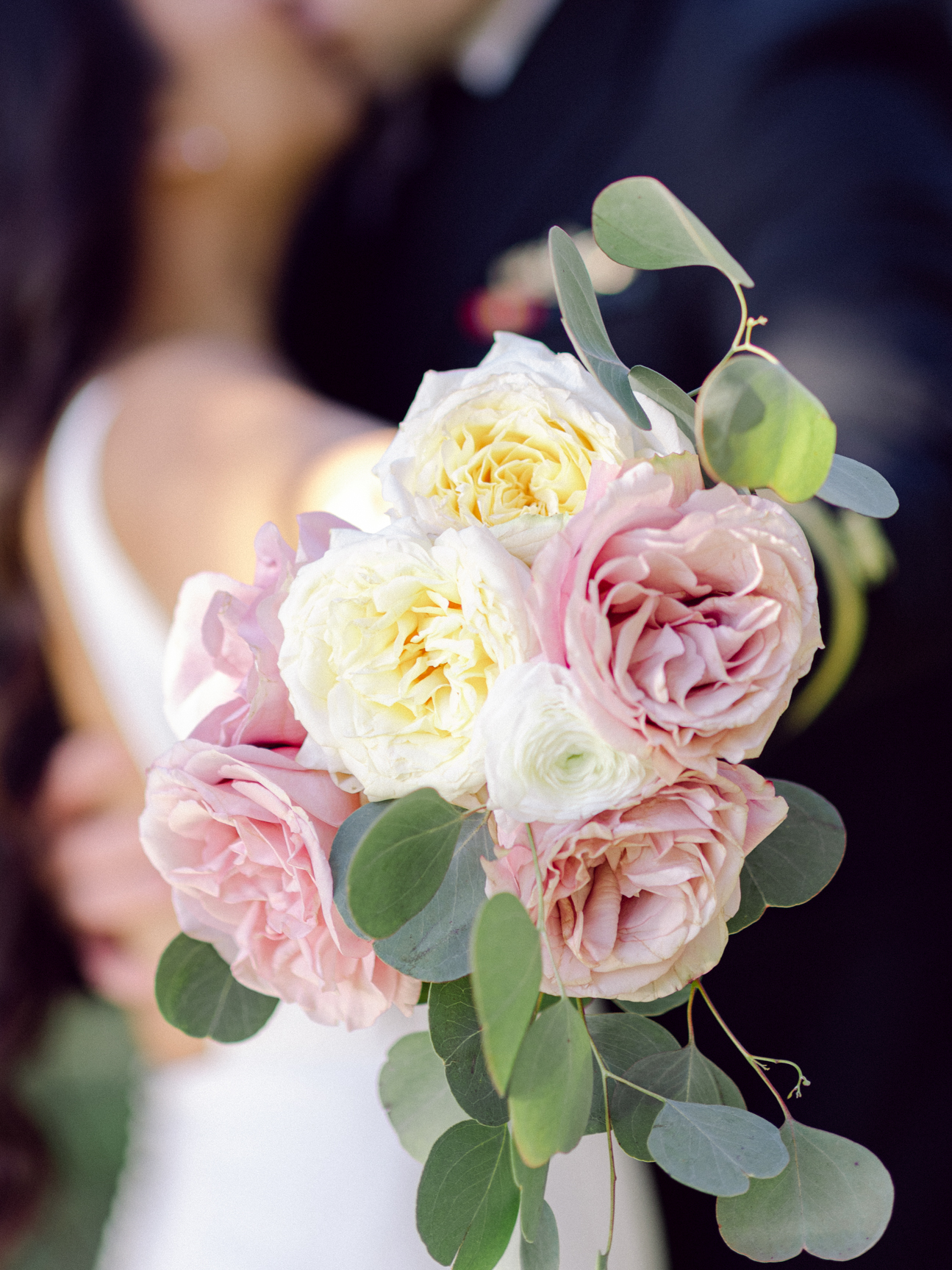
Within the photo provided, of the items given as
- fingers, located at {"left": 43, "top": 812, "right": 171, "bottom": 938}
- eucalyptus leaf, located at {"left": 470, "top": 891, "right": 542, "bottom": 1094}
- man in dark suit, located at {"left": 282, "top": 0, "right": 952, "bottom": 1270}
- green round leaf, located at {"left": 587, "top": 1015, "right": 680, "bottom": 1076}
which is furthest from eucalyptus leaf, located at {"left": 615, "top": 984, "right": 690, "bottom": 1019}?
fingers, located at {"left": 43, "top": 812, "right": 171, "bottom": 938}

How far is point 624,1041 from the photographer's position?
342 mm

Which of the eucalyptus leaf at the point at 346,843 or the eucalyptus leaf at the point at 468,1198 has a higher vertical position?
the eucalyptus leaf at the point at 346,843

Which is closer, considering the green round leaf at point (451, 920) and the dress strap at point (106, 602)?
the green round leaf at point (451, 920)

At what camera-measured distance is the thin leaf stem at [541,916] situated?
0.27 meters

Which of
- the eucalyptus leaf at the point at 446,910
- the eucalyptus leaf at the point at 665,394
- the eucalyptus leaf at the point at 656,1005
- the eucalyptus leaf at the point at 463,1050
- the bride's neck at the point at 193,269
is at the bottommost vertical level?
the bride's neck at the point at 193,269

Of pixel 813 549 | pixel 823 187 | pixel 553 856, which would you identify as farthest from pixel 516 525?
pixel 823 187

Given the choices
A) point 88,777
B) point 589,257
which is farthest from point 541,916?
point 589,257

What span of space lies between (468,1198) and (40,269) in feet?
3.38

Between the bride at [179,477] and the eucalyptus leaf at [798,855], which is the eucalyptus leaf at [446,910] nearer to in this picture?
the eucalyptus leaf at [798,855]

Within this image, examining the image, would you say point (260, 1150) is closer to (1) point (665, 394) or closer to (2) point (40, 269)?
(1) point (665, 394)

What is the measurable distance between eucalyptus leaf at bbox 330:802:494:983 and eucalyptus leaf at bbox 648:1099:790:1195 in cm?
8

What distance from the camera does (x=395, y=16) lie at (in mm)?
1162

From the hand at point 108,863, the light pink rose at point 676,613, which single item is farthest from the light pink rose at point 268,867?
the hand at point 108,863

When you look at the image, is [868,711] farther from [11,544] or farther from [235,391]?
[11,544]
